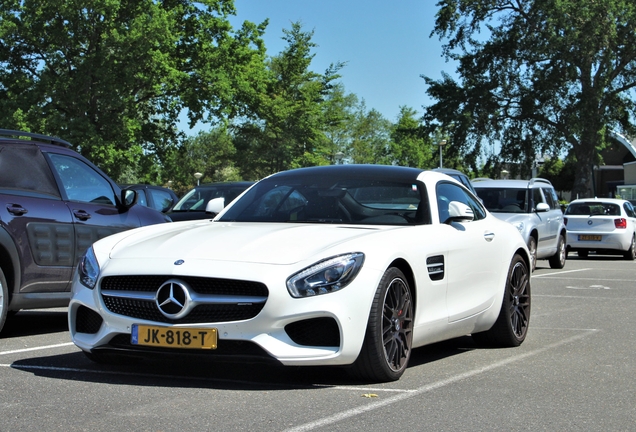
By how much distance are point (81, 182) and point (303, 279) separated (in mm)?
4068

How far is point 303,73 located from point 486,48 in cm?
1655

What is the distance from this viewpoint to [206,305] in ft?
18.9

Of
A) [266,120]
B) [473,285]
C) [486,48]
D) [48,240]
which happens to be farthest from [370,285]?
[266,120]

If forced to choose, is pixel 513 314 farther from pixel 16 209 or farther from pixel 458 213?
pixel 16 209

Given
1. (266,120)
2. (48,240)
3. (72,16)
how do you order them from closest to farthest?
(48,240)
(72,16)
(266,120)

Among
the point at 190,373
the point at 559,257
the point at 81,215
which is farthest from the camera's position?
the point at 559,257

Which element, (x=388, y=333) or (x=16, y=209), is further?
(x=16, y=209)

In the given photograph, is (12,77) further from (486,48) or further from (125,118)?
(486,48)

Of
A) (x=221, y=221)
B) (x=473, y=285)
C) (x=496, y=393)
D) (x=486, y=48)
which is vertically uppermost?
(x=486, y=48)

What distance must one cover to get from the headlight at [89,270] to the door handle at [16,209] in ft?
6.21

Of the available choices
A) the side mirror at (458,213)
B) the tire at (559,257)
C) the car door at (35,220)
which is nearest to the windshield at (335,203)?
the side mirror at (458,213)

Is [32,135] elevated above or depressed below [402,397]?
above

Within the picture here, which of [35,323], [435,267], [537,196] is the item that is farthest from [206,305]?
[537,196]

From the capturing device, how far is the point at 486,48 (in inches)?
1905
